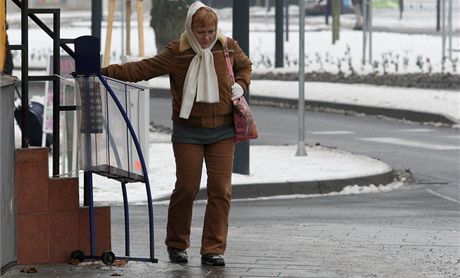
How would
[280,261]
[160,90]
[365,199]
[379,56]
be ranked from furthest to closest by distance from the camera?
[379,56], [160,90], [365,199], [280,261]

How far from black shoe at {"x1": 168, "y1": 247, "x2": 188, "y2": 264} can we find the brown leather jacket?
79cm

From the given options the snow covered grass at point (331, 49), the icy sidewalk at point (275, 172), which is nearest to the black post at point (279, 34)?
the snow covered grass at point (331, 49)

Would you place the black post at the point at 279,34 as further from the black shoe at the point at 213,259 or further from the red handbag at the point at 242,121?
the black shoe at the point at 213,259

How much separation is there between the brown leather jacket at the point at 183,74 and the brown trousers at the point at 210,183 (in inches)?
6.3

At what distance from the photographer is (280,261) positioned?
978cm

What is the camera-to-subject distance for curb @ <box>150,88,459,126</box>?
2816 centimetres

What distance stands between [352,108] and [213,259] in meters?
21.3

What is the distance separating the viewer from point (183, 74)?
31.6 ft

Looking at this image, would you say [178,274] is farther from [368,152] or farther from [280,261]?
[368,152]

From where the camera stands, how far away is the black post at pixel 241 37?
57.3 feet

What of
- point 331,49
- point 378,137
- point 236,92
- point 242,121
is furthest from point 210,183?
point 331,49

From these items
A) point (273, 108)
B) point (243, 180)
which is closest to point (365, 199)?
point (243, 180)

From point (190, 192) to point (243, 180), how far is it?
7.16m

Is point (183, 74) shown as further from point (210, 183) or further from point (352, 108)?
point (352, 108)
